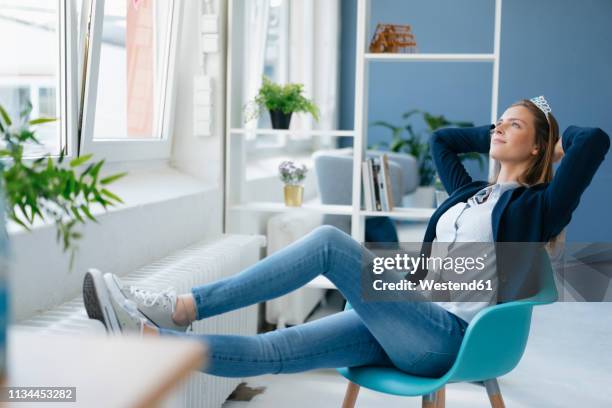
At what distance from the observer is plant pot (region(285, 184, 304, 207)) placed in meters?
3.33

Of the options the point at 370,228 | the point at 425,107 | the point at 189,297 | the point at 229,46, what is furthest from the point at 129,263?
the point at 425,107

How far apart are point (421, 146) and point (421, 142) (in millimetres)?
507

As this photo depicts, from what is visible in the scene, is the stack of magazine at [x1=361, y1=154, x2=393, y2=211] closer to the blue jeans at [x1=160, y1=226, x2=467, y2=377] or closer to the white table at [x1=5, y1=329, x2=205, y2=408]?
the blue jeans at [x1=160, y1=226, x2=467, y2=377]

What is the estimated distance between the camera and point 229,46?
10.5ft

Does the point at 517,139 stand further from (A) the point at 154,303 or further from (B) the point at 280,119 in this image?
(B) the point at 280,119

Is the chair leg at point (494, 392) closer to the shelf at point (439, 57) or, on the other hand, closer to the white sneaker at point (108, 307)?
the white sneaker at point (108, 307)

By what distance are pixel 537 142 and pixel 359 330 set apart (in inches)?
31.2

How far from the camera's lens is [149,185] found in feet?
9.18

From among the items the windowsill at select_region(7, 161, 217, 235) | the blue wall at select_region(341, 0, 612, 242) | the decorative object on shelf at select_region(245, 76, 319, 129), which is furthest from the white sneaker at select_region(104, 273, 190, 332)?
the blue wall at select_region(341, 0, 612, 242)

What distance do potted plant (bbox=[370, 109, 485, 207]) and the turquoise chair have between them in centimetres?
275

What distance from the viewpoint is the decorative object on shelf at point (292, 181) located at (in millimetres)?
3334

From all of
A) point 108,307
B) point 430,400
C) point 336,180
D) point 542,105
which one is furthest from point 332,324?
point 336,180

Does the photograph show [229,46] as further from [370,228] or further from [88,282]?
[88,282]

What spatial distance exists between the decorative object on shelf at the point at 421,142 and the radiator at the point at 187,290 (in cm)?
249
